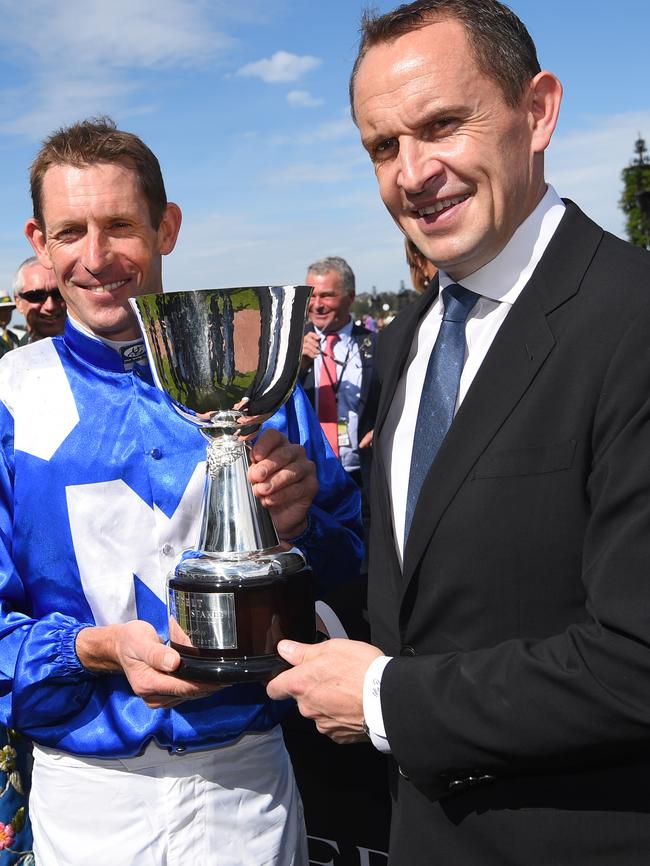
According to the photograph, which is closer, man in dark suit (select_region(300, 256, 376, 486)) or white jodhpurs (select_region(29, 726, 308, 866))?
white jodhpurs (select_region(29, 726, 308, 866))

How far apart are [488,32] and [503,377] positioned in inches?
27.2

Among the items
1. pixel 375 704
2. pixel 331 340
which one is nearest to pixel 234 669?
pixel 375 704

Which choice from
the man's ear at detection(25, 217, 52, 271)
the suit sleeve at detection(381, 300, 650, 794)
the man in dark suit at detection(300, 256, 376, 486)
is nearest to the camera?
the suit sleeve at detection(381, 300, 650, 794)

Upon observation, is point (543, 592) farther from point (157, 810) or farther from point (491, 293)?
point (157, 810)

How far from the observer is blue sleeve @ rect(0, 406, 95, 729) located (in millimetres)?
1874

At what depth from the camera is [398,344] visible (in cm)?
206

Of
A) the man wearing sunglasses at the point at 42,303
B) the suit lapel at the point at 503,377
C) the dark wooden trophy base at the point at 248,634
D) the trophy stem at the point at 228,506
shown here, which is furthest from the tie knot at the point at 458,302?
the man wearing sunglasses at the point at 42,303

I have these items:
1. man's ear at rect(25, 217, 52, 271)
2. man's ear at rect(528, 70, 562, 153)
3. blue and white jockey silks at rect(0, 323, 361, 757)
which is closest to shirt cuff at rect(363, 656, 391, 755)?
blue and white jockey silks at rect(0, 323, 361, 757)

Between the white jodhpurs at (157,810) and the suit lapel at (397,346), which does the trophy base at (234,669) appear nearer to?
the white jodhpurs at (157,810)

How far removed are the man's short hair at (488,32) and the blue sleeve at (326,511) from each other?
A: 2.99ft

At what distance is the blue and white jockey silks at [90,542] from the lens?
1.93 meters

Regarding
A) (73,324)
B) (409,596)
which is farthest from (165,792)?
(73,324)

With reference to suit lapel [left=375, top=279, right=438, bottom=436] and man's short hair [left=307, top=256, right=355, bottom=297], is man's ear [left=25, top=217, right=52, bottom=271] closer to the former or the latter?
suit lapel [left=375, top=279, right=438, bottom=436]

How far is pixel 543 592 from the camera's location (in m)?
1.49
